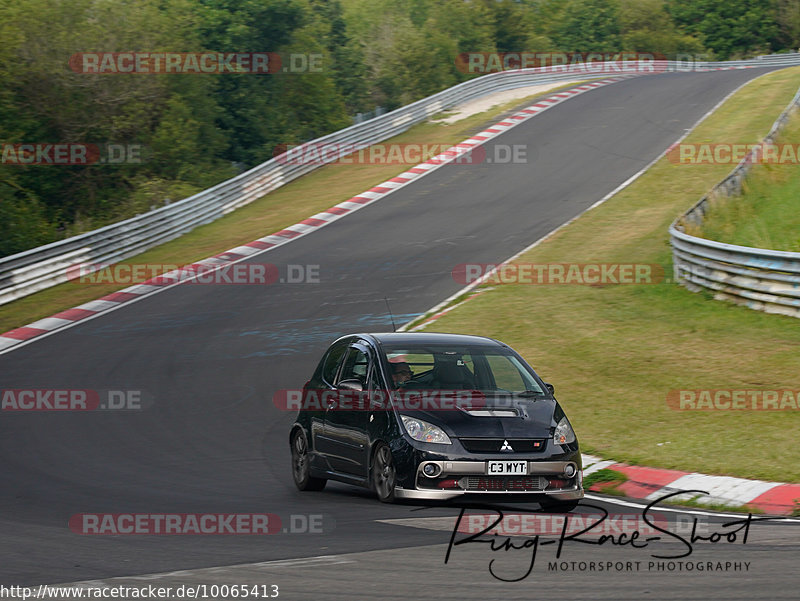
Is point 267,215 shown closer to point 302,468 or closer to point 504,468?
point 302,468

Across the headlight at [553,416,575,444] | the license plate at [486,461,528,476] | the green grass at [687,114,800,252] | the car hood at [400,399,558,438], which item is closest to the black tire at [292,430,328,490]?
the car hood at [400,399,558,438]

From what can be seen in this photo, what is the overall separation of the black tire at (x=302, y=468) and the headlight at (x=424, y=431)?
1705mm

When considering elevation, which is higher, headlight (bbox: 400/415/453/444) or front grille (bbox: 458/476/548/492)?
headlight (bbox: 400/415/453/444)

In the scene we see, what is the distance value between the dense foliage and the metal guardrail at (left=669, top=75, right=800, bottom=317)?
715 inches

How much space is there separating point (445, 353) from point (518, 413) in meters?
1.04

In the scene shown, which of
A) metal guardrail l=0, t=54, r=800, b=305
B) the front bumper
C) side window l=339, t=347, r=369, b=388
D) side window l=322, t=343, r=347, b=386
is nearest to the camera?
the front bumper

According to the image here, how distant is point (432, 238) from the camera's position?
89.7ft

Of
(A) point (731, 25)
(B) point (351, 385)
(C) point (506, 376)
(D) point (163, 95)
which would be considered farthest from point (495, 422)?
(A) point (731, 25)

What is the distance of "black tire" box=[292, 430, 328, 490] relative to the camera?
34.6 ft

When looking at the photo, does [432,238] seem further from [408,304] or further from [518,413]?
[518,413]

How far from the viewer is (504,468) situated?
8.84m

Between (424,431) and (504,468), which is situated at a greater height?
(424,431)

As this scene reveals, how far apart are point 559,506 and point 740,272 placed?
34.8 feet

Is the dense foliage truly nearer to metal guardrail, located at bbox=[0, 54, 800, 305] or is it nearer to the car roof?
metal guardrail, located at bbox=[0, 54, 800, 305]
